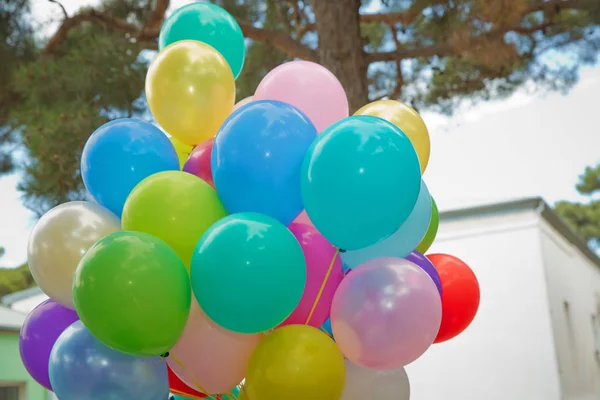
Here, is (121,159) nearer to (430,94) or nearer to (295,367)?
(295,367)

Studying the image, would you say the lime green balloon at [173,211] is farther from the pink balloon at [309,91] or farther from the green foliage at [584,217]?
the green foliage at [584,217]

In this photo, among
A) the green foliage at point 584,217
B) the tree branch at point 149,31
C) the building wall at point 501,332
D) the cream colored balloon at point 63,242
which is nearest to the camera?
the cream colored balloon at point 63,242

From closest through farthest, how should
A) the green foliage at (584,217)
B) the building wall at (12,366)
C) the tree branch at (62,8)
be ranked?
the tree branch at (62,8)
the building wall at (12,366)
the green foliage at (584,217)

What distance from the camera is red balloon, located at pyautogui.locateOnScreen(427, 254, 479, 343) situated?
2.24 metres

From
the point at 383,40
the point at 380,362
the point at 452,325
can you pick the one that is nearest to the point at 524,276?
the point at 383,40

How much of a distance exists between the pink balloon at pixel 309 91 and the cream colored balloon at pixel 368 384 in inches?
31.1

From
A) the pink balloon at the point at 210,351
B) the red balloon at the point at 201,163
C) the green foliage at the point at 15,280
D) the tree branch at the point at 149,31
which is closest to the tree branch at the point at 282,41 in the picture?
the tree branch at the point at 149,31

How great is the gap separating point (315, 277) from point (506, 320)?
19.5ft

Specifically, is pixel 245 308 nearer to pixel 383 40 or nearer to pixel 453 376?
pixel 383 40

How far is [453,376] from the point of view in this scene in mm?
7496

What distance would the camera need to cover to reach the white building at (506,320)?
7.18 metres

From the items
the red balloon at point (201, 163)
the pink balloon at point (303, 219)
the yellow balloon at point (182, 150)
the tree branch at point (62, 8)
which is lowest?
the pink balloon at point (303, 219)

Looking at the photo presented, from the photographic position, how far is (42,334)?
212cm

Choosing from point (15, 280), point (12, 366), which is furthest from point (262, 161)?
point (15, 280)
